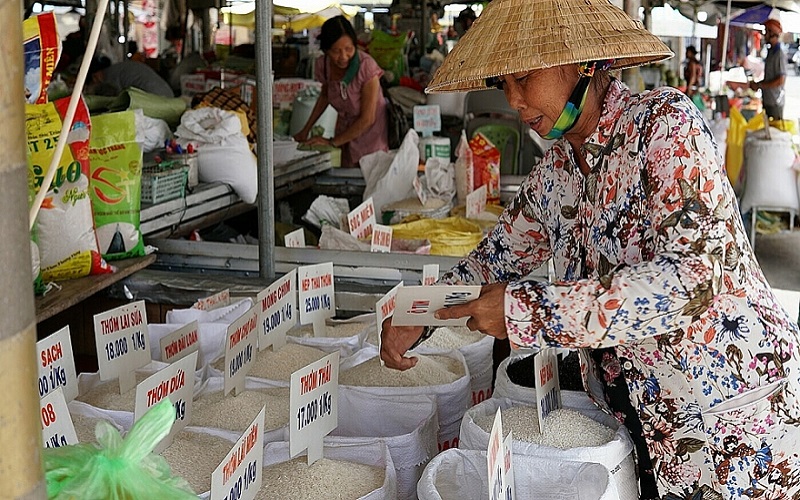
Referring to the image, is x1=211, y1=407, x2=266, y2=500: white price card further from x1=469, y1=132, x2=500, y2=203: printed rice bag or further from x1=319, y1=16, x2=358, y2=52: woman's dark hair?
x1=319, y1=16, x2=358, y2=52: woman's dark hair

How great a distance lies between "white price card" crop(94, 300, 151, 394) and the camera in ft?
5.37

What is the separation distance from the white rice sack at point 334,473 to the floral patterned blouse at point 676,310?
0.30 metres

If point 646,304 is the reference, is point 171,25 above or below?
above

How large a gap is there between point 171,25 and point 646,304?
1058 centimetres

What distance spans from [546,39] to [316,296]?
2.85 ft

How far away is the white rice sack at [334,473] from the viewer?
130 cm

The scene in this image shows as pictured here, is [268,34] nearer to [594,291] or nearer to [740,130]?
[594,291]

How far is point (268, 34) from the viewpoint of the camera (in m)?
2.28

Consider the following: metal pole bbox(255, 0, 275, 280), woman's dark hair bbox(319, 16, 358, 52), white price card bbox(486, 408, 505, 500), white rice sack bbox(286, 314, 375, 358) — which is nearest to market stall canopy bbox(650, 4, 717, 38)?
woman's dark hair bbox(319, 16, 358, 52)

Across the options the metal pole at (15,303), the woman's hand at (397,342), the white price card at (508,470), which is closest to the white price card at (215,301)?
the woman's hand at (397,342)

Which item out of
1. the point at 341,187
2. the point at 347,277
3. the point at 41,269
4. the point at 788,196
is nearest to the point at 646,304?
the point at 347,277

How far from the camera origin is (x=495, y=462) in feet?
3.72

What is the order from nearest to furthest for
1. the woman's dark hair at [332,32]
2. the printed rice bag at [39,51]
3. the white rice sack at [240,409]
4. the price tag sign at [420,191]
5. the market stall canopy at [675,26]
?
the white rice sack at [240,409] < the printed rice bag at [39,51] < the price tag sign at [420,191] < the woman's dark hair at [332,32] < the market stall canopy at [675,26]

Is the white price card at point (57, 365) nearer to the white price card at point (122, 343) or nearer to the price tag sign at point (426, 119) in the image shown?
the white price card at point (122, 343)
